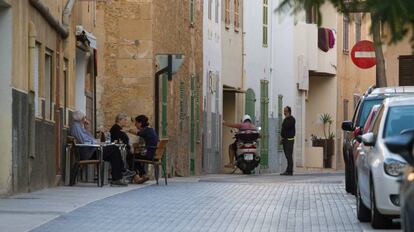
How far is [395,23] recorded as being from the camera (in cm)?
631

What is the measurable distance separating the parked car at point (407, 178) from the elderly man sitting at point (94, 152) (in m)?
15.0

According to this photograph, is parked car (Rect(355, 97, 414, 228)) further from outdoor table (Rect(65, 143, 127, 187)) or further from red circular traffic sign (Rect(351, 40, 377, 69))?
red circular traffic sign (Rect(351, 40, 377, 69))

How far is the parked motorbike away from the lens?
Result: 120 ft

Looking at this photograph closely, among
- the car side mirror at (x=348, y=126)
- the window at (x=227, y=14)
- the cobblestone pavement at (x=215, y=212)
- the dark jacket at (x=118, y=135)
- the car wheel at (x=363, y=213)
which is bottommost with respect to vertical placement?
the cobblestone pavement at (x=215, y=212)

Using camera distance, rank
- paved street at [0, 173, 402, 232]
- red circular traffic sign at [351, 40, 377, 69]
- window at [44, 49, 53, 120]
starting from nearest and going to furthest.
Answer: paved street at [0, 173, 402, 232]
window at [44, 49, 53, 120]
red circular traffic sign at [351, 40, 377, 69]

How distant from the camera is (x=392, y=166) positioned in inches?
500

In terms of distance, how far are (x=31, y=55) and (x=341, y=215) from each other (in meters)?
6.76

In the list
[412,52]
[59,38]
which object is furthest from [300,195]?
[412,52]

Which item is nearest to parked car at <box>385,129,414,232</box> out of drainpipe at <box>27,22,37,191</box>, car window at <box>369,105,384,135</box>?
car window at <box>369,105,384,135</box>

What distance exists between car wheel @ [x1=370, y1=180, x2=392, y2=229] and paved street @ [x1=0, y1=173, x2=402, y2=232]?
0.23 meters

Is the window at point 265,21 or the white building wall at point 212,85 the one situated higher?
the window at point 265,21

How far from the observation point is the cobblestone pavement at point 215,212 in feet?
45.3

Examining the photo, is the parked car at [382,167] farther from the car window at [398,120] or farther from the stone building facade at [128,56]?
the stone building facade at [128,56]

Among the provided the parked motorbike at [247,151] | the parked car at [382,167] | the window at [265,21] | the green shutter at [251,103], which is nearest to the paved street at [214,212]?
the parked car at [382,167]
